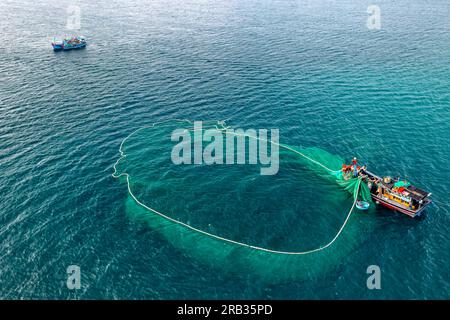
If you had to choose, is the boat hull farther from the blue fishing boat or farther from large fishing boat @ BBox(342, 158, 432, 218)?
the blue fishing boat

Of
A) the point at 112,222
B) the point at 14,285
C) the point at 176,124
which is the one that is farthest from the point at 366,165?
the point at 14,285

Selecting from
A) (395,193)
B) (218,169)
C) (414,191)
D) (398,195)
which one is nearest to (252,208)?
(218,169)

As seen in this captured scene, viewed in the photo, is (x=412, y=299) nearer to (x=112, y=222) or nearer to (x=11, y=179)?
(x=112, y=222)

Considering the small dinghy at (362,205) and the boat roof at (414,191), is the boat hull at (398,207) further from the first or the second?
the small dinghy at (362,205)

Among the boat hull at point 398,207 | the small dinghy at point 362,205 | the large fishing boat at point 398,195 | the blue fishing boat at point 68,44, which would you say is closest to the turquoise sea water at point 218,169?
the boat hull at point 398,207

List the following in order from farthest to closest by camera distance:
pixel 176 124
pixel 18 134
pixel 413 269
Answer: pixel 176 124, pixel 18 134, pixel 413 269

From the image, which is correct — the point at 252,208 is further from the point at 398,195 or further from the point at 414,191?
the point at 414,191
